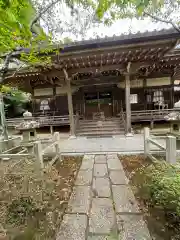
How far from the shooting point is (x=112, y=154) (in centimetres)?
463

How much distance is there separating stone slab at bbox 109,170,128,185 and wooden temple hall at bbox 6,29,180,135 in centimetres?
405

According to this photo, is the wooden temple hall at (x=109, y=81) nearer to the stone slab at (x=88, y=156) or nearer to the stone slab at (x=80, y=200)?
the stone slab at (x=88, y=156)

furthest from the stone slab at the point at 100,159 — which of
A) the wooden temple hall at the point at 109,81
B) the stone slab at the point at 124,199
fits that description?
the wooden temple hall at the point at 109,81

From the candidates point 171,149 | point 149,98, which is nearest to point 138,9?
point 171,149

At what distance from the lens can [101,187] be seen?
2.76 metres

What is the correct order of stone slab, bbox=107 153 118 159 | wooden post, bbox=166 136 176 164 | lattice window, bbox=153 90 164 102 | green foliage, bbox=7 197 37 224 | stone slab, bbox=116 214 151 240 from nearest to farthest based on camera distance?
stone slab, bbox=116 214 151 240
green foliage, bbox=7 197 37 224
wooden post, bbox=166 136 176 164
stone slab, bbox=107 153 118 159
lattice window, bbox=153 90 164 102

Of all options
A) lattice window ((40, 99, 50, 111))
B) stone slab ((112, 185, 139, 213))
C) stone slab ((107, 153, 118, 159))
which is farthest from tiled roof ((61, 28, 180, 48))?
lattice window ((40, 99, 50, 111))

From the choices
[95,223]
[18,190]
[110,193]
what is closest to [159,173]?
[110,193]

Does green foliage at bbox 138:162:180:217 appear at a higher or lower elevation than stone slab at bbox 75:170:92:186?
higher

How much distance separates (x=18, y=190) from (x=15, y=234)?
920 mm

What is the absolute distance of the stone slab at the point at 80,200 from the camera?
2162 millimetres

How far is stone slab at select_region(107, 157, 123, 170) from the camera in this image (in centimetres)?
362

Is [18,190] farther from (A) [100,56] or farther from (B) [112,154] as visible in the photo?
(A) [100,56]

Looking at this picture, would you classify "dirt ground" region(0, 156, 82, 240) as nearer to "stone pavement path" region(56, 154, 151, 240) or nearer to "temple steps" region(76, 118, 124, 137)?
"stone pavement path" region(56, 154, 151, 240)
